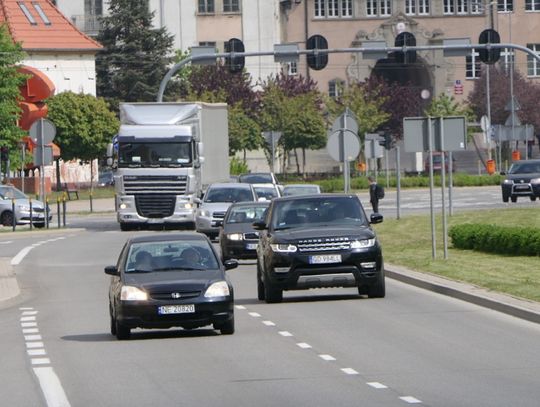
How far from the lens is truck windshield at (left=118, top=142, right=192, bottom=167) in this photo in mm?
53031

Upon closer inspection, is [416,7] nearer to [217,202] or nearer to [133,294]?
[217,202]

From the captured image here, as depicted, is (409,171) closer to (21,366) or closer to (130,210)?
(130,210)

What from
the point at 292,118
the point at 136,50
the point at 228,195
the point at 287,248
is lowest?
the point at 287,248

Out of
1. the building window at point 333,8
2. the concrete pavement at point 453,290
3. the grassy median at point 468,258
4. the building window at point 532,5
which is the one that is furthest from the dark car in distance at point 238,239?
the building window at point 532,5

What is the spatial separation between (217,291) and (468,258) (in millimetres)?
15012

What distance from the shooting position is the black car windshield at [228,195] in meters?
49.3

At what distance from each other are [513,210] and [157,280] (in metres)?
33.5

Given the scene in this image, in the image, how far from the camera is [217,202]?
160ft

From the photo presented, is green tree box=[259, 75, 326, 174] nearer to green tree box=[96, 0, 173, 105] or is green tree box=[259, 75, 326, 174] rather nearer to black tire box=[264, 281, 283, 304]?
green tree box=[96, 0, 173, 105]

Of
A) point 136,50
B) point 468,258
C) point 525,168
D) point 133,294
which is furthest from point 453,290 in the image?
point 136,50

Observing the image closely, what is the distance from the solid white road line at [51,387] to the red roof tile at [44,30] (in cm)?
9867

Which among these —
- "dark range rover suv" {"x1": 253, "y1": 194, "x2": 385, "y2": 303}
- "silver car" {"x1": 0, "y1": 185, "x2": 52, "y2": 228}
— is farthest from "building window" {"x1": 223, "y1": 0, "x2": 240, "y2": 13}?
"dark range rover suv" {"x1": 253, "y1": 194, "x2": 385, "y2": 303}

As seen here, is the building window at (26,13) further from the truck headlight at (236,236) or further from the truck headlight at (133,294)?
the truck headlight at (133,294)

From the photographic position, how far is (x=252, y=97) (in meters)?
117
